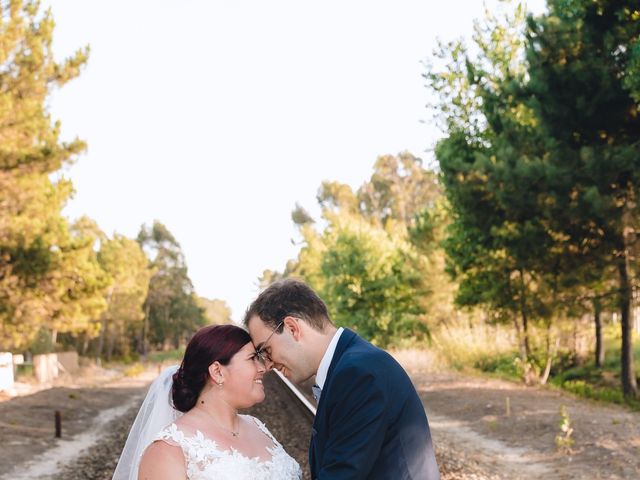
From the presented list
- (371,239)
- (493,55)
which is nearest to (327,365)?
(493,55)

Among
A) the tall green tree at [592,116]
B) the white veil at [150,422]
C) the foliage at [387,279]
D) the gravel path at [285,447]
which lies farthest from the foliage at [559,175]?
the foliage at [387,279]

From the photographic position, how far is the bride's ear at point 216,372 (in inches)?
149

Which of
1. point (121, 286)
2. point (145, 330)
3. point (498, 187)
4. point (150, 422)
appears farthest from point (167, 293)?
point (150, 422)

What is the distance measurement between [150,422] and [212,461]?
0.71 metres

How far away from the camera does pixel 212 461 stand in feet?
12.3

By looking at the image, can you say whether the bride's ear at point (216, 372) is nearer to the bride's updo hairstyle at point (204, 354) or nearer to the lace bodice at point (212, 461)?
the bride's updo hairstyle at point (204, 354)

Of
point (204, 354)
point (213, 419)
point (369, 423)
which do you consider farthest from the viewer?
→ point (213, 419)

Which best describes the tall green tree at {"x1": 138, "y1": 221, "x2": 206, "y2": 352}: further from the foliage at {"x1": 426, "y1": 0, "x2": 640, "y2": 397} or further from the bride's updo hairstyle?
the bride's updo hairstyle

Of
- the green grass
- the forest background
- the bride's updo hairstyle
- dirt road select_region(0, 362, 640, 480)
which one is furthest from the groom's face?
the green grass

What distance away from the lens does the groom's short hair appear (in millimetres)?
3461

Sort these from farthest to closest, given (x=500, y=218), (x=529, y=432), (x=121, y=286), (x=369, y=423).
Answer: (x=121, y=286), (x=500, y=218), (x=529, y=432), (x=369, y=423)

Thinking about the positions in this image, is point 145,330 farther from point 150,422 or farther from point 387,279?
point 150,422

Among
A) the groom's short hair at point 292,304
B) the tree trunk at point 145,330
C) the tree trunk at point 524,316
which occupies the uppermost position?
the groom's short hair at point 292,304

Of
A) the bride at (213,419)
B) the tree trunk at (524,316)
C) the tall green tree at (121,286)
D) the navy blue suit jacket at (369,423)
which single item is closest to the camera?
the navy blue suit jacket at (369,423)
